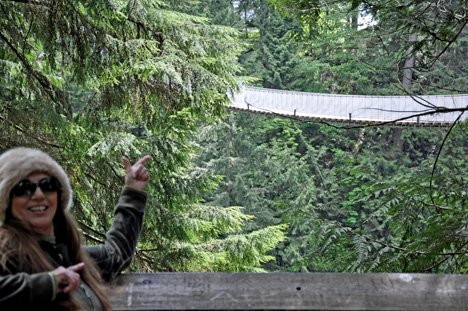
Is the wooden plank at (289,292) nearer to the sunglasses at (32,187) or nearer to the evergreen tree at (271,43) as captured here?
the sunglasses at (32,187)

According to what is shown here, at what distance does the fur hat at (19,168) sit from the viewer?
0.73 m

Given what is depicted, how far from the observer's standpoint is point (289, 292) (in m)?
0.83

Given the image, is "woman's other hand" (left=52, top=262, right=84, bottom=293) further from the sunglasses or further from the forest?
the forest

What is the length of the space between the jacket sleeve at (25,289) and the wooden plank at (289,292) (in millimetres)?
178

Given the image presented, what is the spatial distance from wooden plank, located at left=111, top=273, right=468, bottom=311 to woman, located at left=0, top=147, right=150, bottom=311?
0.06 meters

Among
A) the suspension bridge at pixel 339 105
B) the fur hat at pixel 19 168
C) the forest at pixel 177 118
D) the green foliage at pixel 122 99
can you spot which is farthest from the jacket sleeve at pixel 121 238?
the suspension bridge at pixel 339 105

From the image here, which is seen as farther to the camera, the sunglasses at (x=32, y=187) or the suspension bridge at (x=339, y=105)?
the suspension bridge at (x=339, y=105)

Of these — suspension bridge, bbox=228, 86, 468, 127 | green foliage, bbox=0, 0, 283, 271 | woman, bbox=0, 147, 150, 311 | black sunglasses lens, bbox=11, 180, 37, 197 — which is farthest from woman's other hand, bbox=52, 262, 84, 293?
suspension bridge, bbox=228, 86, 468, 127

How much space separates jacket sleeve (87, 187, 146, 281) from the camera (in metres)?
0.83

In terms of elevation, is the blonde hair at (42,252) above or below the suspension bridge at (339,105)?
above

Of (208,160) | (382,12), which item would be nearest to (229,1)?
(208,160)

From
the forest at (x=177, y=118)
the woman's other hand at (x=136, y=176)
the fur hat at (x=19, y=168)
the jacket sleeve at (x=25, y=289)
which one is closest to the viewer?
the jacket sleeve at (x=25, y=289)

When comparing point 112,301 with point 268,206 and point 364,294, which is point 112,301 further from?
point 268,206

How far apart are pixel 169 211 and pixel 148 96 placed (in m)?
0.80
